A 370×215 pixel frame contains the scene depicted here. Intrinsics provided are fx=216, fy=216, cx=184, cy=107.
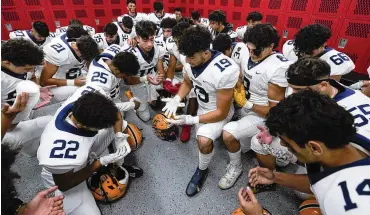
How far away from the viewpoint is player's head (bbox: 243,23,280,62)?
1.86 meters

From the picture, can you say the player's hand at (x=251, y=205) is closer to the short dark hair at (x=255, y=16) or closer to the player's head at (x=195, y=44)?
the player's head at (x=195, y=44)

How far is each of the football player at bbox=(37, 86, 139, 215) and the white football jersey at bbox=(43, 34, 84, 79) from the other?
3.73 feet

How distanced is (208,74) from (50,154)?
1.34 metres

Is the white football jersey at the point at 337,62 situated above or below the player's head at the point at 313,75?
below

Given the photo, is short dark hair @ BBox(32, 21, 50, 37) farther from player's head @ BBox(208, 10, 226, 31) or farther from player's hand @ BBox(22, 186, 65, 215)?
player's hand @ BBox(22, 186, 65, 215)

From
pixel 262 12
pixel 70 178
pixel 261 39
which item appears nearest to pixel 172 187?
pixel 70 178

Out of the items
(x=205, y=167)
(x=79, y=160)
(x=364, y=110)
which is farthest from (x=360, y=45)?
(x=79, y=160)

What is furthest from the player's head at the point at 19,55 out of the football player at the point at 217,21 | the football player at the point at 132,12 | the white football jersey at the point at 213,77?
the football player at the point at 132,12

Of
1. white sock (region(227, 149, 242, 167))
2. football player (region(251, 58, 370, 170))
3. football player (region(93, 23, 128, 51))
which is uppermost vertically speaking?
football player (region(251, 58, 370, 170))

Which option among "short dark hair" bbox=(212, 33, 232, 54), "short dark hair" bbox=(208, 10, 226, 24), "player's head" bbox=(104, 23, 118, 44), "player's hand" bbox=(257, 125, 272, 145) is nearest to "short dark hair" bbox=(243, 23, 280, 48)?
"short dark hair" bbox=(212, 33, 232, 54)

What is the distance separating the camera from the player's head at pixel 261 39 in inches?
73.2

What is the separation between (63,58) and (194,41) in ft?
5.67

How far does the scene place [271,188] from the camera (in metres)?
1.99

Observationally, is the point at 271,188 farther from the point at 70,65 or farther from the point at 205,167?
the point at 70,65
